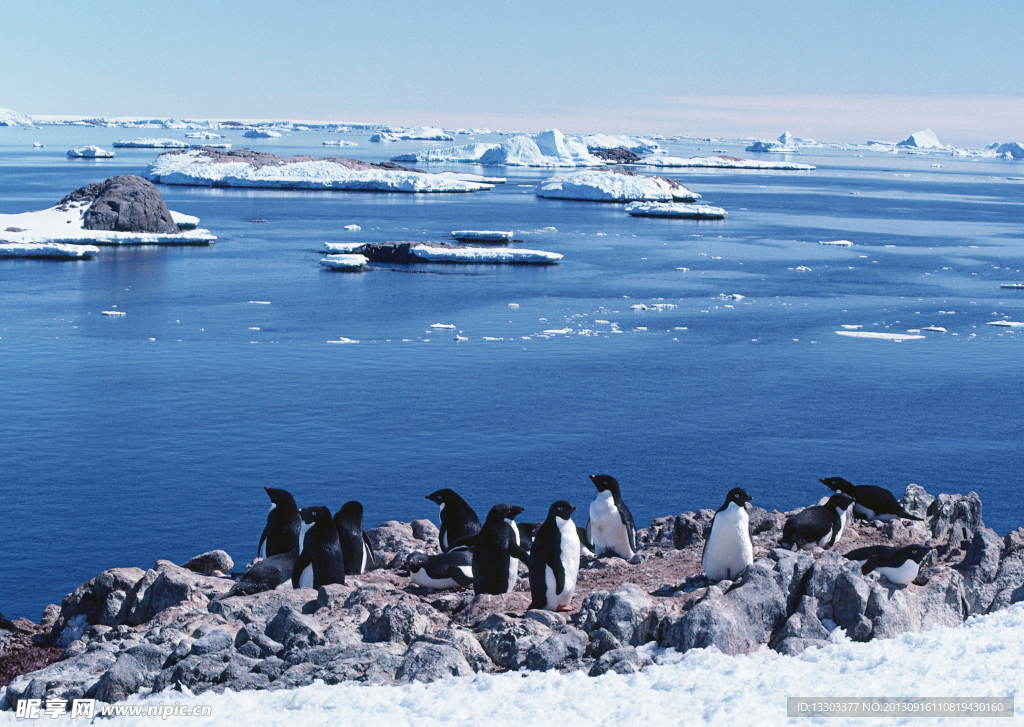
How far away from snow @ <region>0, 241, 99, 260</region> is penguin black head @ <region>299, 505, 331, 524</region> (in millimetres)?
51433

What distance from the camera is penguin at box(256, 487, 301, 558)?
46.1 ft

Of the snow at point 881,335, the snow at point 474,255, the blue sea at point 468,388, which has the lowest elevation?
the blue sea at point 468,388

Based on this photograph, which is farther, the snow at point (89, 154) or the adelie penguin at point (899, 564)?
the snow at point (89, 154)

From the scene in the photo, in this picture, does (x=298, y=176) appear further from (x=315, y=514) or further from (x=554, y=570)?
(x=554, y=570)

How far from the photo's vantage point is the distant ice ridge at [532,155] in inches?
6043

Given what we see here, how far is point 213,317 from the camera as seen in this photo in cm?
4353

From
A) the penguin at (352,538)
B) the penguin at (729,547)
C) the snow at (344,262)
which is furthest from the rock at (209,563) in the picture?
the snow at (344,262)

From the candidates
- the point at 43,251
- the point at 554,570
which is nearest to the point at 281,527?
the point at 554,570

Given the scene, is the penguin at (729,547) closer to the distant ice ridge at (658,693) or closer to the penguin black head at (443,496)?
the distant ice ridge at (658,693)

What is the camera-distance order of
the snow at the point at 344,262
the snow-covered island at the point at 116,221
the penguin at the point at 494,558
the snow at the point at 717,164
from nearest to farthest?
the penguin at the point at 494,558 → the snow at the point at 344,262 → the snow-covered island at the point at 116,221 → the snow at the point at 717,164

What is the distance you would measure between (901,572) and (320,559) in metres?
5.97

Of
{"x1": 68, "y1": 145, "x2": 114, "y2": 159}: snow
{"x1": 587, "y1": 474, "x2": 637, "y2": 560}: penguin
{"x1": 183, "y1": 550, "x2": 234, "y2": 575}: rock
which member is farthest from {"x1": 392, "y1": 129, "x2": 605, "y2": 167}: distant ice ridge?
{"x1": 587, "y1": 474, "x2": 637, "y2": 560}: penguin

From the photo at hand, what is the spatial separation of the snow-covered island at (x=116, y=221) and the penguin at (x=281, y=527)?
176 feet

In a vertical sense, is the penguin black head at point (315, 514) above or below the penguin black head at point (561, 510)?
below
